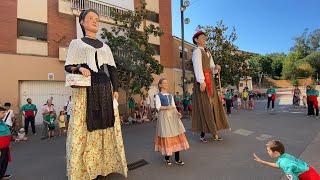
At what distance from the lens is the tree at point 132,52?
11.7m

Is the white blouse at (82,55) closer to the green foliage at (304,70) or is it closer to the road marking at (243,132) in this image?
the road marking at (243,132)

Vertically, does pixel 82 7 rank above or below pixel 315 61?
below

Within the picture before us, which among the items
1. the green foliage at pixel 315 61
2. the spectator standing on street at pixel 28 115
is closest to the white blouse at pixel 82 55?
the spectator standing on street at pixel 28 115

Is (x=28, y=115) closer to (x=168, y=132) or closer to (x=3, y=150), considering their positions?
(x=3, y=150)

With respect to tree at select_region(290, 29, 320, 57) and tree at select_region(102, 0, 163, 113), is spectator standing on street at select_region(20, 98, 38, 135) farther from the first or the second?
tree at select_region(290, 29, 320, 57)

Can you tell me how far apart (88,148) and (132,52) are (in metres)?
8.83

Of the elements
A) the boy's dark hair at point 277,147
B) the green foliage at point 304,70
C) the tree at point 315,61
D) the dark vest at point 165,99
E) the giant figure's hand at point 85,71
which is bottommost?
the boy's dark hair at point 277,147

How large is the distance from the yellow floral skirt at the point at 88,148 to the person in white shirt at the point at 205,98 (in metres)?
2.51

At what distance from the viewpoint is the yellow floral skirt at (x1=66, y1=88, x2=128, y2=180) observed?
329 centimetres

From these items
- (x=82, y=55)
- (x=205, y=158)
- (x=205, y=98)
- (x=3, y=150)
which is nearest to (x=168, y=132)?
Answer: (x=205, y=158)

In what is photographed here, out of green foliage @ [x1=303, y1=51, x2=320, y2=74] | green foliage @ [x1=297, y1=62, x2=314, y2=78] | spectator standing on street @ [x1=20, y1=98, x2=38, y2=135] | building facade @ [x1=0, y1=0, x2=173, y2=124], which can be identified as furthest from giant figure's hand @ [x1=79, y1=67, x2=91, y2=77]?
green foliage @ [x1=303, y1=51, x2=320, y2=74]

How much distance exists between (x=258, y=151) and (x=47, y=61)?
11.3m

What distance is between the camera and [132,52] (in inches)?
465

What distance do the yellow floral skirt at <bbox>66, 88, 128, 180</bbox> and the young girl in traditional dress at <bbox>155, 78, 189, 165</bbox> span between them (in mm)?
878
